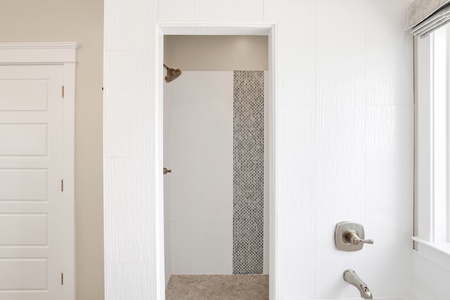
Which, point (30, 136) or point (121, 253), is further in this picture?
point (30, 136)

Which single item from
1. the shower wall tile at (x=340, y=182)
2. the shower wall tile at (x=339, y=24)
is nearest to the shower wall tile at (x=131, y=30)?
the shower wall tile at (x=339, y=24)

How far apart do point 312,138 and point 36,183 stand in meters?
2.05

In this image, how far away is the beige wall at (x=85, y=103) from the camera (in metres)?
1.94

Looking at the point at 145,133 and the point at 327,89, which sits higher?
the point at 327,89

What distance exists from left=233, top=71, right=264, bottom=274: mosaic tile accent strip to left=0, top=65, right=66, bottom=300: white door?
4.46ft

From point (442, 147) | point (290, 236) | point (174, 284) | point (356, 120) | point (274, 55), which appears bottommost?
point (174, 284)

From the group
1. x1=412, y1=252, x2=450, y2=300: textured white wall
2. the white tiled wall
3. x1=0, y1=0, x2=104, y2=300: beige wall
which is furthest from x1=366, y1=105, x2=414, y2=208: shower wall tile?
x1=0, y1=0, x2=104, y2=300: beige wall

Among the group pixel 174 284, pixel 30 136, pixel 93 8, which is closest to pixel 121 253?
pixel 174 284

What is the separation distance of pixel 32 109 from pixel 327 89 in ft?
6.93

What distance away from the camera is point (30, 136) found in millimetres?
1948

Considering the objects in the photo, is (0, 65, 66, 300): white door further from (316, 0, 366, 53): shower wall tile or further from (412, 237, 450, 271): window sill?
(412, 237, 450, 271): window sill

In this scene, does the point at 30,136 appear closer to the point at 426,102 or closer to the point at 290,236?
the point at 290,236

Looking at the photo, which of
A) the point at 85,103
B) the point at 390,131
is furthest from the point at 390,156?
the point at 85,103

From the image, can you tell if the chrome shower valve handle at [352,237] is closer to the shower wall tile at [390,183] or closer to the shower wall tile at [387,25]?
the shower wall tile at [390,183]
